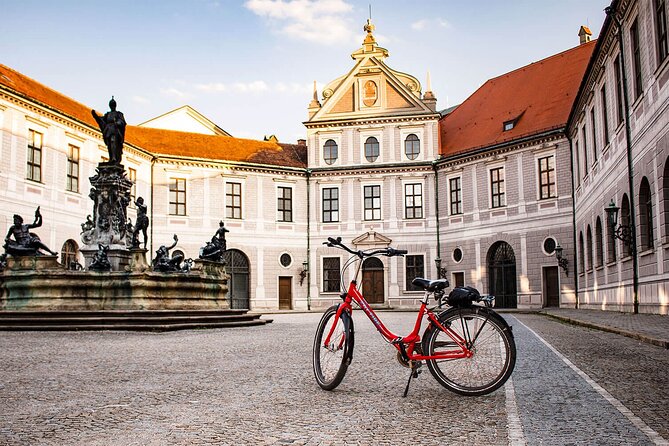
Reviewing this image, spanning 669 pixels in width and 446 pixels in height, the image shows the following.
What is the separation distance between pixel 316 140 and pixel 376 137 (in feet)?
12.4

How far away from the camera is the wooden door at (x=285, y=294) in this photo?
4250 centimetres

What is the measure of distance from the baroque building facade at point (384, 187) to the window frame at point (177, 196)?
0.22 feet

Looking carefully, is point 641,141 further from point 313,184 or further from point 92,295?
point 313,184

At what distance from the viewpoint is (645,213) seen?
19.3 metres

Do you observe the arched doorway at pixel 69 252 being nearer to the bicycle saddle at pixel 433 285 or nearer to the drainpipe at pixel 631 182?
the drainpipe at pixel 631 182

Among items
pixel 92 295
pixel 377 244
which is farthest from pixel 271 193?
pixel 92 295

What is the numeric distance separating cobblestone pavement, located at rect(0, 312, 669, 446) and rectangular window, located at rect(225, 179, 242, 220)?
106 feet

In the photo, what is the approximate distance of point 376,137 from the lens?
42.9m

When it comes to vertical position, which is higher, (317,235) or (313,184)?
(313,184)

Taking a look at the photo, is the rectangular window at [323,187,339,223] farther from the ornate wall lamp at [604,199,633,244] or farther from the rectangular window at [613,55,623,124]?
the ornate wall lamp at [604,199,633,244]

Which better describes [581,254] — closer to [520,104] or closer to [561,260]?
[561,260]

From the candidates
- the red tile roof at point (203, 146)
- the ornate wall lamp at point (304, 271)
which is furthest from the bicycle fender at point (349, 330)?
the ornate wall lamp at point (304, 271)

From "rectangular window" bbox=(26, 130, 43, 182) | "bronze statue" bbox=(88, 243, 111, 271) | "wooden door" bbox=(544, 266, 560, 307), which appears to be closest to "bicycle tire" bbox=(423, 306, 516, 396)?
"bronze statue" bbox=(88, 243, 111, 271)

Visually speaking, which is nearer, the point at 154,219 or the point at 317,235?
the point at 154,219
